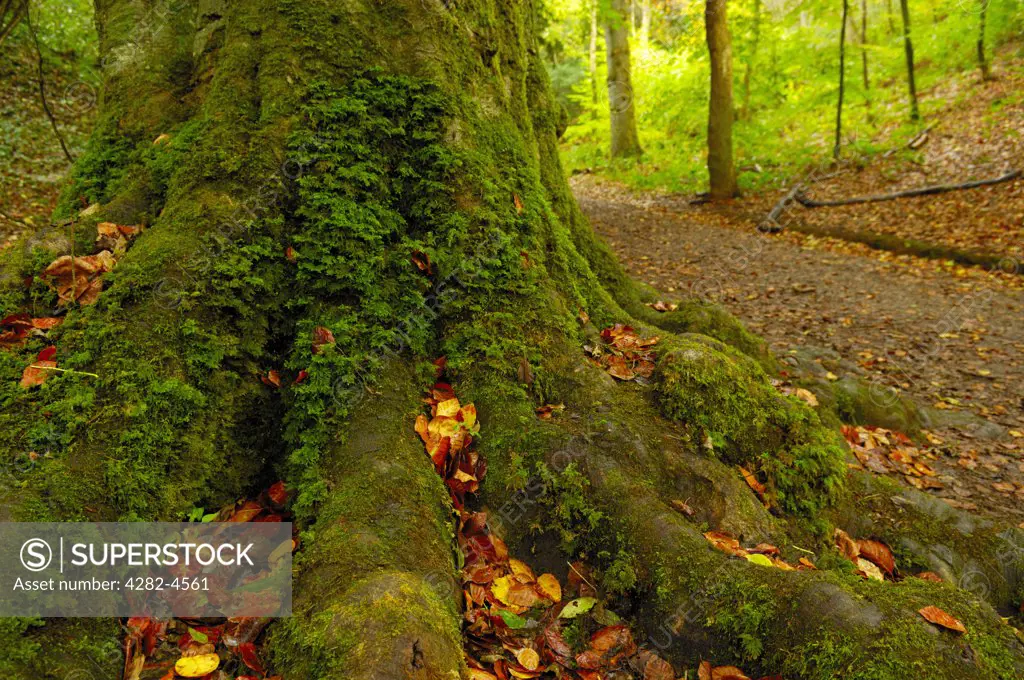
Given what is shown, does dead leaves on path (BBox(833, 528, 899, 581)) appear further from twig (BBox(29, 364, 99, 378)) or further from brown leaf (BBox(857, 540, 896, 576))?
twig (BBox(29, 364, 99, 378))

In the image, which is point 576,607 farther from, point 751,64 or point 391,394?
point 751,64

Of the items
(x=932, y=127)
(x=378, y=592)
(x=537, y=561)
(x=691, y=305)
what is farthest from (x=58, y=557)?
(x=932, y=127)

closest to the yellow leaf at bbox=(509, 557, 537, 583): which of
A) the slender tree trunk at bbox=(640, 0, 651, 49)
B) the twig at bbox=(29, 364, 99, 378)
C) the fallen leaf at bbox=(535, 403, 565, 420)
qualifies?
the fallen leaf at bbox=(535, 403, 565, 420)

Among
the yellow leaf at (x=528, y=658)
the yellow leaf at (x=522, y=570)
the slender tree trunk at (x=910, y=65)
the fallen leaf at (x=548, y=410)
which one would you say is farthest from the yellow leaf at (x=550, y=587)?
the slender tree trunk at (x=910, y=65)

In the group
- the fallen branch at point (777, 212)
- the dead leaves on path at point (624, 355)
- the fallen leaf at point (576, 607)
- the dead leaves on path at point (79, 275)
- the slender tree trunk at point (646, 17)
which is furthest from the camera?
the slender tree trunk at point (646, 17)

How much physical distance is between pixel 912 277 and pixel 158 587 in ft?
34.4

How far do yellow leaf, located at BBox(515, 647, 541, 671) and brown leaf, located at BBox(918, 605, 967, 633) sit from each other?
1.38m

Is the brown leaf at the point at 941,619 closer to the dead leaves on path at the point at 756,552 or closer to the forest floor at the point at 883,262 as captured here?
the dead leaves on path at the point at 756,552

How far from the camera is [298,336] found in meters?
2.72

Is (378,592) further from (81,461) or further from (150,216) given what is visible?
(150,216)

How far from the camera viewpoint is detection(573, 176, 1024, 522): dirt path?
15.5 ft

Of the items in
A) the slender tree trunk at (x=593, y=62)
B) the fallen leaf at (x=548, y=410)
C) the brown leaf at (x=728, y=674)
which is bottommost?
the brown leaf at (x=728, y=674)

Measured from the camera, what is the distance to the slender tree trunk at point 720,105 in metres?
13.0

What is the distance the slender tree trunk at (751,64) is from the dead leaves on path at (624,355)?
640 inches
